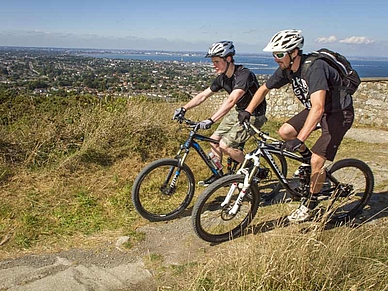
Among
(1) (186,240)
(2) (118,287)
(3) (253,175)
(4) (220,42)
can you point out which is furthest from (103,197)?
(4) (220,42)

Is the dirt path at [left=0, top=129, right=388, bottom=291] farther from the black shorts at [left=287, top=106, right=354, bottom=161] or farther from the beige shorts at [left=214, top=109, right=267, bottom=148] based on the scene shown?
the black shorts at [left=287, top=106, right=354, bottom=161]

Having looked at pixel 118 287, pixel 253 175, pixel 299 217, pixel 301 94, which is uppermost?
pixel 301 94

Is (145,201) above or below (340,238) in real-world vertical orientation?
below

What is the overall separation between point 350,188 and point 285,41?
6.23 ft

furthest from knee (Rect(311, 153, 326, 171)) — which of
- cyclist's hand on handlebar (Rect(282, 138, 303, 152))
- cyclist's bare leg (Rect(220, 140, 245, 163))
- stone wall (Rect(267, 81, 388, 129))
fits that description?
stone wall (Rect(267, 81, 388, 129))

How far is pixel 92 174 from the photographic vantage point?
543 cm

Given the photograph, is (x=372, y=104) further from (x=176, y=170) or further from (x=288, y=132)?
(x=176, y=170)

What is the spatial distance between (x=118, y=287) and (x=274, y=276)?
1.36 m

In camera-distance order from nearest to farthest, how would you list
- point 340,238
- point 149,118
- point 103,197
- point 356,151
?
point 340,238 → point 103,197 → point 149,118 → point 356,151

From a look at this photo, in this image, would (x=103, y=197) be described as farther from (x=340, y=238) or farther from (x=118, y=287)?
(x=340, y=238)

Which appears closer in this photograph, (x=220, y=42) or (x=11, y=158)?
(x=220, y=42)

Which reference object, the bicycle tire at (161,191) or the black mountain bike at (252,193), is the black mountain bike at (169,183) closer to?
the bicycle tire at (161,191)

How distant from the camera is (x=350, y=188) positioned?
13.6 ft

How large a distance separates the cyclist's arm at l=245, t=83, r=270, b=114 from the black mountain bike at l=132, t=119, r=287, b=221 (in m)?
0.64
